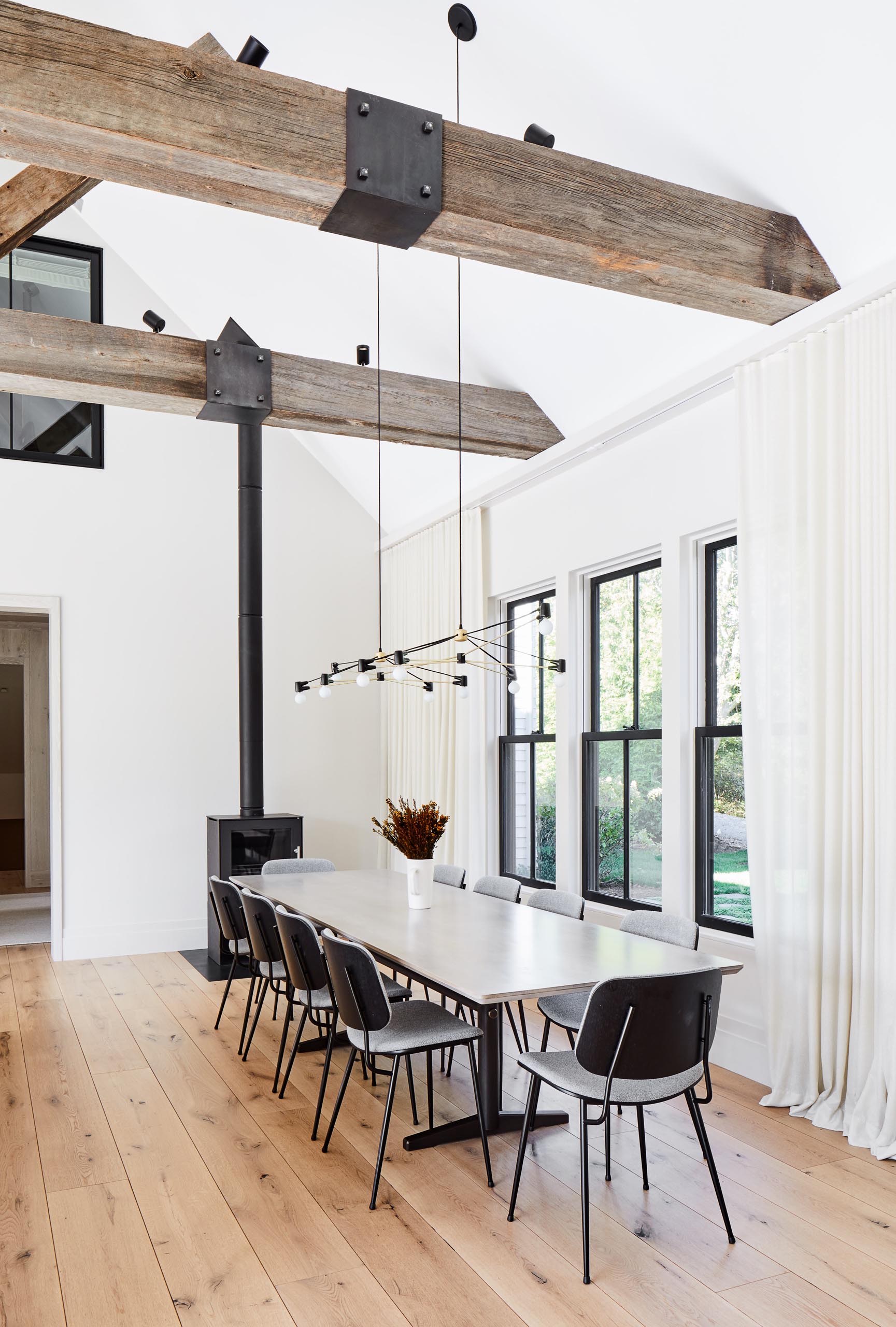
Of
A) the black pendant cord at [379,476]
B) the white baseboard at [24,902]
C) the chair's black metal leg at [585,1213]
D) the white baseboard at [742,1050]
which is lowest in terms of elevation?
the white baseboard at [24,902]

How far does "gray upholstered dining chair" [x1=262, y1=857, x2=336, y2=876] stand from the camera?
217 inches

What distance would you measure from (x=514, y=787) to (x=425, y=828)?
2.26 m

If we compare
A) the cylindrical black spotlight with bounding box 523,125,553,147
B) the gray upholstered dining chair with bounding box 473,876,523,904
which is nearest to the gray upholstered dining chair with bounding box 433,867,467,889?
the gray upholstered dining chair with bounding box 473,876,523,904

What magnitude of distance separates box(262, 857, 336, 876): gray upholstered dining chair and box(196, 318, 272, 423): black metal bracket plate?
248 centimetres

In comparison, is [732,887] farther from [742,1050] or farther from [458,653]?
[458,653]

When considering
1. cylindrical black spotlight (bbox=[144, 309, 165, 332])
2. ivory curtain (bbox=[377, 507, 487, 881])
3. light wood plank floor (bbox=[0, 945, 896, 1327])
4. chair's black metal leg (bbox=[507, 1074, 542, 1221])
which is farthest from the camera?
ivory curtain (bbox=[377, 507, 487, 881])

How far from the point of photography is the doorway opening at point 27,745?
9.60 m

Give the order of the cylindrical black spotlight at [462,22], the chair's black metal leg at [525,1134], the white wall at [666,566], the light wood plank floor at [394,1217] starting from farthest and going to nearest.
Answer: the white wall at [666,566]
the cylindrical black spotlight at [462,22]
the chair's black metal leg at [525,1134]
the light wood plank floor at [394,1217]

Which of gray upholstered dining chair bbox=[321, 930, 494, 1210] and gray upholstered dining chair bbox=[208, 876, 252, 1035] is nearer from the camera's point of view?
gray upholstered dining chair bbox=[321, 930, 494, 1210]

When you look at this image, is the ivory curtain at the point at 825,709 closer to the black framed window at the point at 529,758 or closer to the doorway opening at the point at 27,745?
the black framed window at the point at 529,758

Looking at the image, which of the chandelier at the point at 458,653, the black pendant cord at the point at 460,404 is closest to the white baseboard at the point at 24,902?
the chandelier at the point at 458,653

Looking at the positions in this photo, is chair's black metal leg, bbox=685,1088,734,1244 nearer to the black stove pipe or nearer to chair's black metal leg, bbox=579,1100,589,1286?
chair's black metal leg, bbox=579,1100,589,1286

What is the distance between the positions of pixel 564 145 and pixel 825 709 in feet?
8.23

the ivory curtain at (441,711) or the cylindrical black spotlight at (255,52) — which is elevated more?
the cylindrical black spotlight at (255,52)
